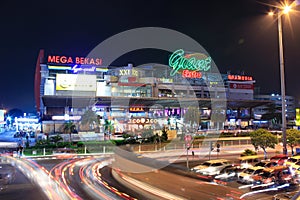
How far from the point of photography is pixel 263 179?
1947cm

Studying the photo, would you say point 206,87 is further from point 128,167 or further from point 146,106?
point 128,167

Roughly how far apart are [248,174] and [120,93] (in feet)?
227

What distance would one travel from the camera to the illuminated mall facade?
76.6 meters

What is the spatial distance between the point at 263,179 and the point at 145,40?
2493 inches

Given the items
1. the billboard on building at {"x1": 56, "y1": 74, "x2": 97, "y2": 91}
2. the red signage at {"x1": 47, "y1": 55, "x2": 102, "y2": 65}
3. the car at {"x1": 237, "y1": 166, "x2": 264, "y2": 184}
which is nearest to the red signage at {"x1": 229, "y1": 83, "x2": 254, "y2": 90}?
Result: the red signage at {"x1": 47, "y1": 55, "x2": 102, "y2": 65}

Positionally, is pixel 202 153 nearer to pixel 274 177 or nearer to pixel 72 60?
pixel 274 177

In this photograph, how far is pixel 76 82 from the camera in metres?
79.0

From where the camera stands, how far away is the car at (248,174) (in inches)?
787

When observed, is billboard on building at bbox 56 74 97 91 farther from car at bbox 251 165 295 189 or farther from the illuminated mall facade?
car at bbox 251 165 295 189

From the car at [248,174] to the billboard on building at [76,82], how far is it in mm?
64930

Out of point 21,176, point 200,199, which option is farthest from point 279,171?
point 21,176

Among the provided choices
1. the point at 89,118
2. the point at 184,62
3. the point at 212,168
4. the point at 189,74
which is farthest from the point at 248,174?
the point at 189,74

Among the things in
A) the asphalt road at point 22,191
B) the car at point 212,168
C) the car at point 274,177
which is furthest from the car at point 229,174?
the asphalt road at point 22,191

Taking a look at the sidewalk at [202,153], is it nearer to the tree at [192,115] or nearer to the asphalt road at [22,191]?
the asphalt road at [22,191]
